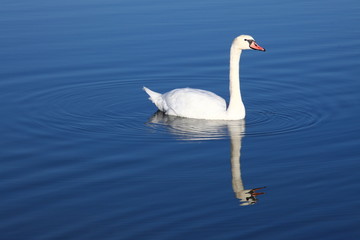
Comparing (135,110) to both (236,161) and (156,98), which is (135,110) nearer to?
(156,98)

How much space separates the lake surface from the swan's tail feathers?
204mm

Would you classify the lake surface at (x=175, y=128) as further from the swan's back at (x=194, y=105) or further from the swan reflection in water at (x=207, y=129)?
the swan's back at (x=194, y=105)

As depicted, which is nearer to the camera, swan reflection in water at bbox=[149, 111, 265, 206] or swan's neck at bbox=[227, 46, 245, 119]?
swan reflection in water at bbox=[149, 111, 265, 206]

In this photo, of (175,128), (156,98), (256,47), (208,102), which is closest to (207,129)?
(175,128)

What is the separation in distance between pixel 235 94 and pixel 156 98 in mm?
1662

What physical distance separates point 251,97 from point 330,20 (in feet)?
24.8

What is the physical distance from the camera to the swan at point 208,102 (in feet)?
51.0

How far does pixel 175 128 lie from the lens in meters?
15.1

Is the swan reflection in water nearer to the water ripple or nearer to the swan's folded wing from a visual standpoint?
the water ripple

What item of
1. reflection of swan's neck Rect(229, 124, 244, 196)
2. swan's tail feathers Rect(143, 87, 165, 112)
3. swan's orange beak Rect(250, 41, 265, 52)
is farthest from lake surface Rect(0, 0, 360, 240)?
swan's orange beak Rect(250, 41, 265, 52)

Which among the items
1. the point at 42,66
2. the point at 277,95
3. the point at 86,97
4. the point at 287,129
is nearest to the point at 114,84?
the point at 86,97

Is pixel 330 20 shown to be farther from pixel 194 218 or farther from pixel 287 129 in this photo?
pixel 194 218

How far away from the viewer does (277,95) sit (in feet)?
55.8

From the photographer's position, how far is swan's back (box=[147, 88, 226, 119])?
15.5 m
